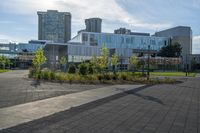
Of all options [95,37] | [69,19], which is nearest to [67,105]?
[95,37]

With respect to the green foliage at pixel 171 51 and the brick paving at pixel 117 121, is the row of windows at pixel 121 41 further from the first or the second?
the brick paving at pixel 117 121

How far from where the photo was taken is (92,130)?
274 inches

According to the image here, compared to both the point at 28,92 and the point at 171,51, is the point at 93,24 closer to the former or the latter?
the point at 171,51

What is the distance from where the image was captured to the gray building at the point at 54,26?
172 m

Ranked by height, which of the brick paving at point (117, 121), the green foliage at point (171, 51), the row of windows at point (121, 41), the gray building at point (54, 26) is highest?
the gray building at point (54, 26)

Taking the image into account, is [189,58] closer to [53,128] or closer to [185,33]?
[185,33]

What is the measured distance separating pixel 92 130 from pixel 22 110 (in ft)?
11.0

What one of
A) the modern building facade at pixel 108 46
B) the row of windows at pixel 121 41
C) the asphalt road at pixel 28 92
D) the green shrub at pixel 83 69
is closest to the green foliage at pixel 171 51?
the modern building facade at pixel 108 46

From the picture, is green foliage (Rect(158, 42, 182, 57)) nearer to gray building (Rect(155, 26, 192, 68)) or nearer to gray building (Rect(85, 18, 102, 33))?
gray building (Rect(155, 26, 192, 68))

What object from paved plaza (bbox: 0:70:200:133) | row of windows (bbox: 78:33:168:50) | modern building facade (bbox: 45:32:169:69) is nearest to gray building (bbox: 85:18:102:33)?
modern building facade (bbox: 45:32:169:69)

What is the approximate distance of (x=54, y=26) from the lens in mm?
180875

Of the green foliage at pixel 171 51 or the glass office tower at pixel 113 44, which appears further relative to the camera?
the green foliage at pixel 171 51

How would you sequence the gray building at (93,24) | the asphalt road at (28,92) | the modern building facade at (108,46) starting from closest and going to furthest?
1. the asphalt road at (28,92)
2. the modern building facade at (108,46)
3. the gray building at (93,24)

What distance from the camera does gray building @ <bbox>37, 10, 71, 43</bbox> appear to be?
172 metres
